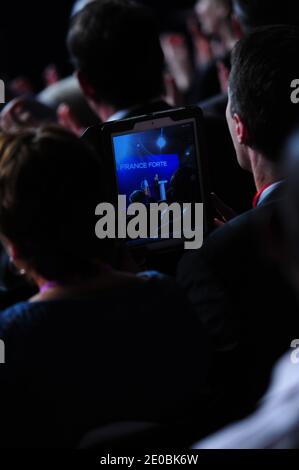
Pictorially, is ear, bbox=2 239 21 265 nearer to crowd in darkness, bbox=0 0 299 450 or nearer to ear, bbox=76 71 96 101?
crowd in darkness, bbox=0 0 299 450

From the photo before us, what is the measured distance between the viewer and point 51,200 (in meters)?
1.29

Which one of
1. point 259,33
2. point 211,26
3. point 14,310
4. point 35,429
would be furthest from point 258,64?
point 211,26

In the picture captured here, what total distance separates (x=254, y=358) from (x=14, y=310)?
475 mm

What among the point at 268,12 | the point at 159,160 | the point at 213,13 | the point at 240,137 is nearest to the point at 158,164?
the point at 159,160

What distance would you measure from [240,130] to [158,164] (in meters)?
0.23

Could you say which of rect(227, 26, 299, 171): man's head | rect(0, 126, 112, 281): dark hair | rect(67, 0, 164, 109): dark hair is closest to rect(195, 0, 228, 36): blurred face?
rect(67, 0, 164, 109): dark hair

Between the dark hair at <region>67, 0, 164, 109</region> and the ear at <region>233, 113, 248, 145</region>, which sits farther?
the dark hair at <region>67, 0, 164, 109</region>

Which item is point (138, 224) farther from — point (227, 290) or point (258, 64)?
point (258, 64)

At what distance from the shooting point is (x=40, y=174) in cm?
128

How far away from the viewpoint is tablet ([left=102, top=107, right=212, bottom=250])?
163cm

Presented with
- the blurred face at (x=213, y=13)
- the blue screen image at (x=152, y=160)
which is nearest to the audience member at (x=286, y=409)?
the blue screen image at (x=152, y=160)

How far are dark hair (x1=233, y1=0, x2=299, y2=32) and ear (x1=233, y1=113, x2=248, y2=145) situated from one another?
0.83 m

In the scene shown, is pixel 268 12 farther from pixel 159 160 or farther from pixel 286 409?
pixel 286 409

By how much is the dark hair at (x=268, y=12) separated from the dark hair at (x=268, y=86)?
0.74 metres
